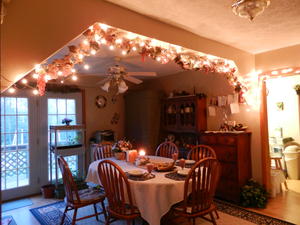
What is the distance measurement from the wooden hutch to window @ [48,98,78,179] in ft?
7.12

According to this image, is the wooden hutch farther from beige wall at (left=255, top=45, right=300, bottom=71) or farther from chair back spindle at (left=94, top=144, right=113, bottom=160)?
chair back spindle at (left=94, top=144, right=113, bottom=160)

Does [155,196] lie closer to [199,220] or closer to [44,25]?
[199,220]

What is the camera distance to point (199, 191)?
2283 millimetres

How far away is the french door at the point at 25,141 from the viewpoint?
4.05 meters

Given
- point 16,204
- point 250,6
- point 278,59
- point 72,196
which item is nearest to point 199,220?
point 72,196

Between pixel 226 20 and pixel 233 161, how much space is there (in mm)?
2202

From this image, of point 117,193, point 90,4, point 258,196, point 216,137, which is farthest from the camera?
point 216,137

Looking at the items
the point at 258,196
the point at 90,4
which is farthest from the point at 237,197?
the point at 90,4

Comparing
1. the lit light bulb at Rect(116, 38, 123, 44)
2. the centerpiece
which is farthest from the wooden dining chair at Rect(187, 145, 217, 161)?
the lit light bulb at Rect(116, 38, 123, 44)

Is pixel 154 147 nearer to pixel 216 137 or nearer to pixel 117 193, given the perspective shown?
pixel 216 137

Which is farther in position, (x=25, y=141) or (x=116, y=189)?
(x=25, y=141)

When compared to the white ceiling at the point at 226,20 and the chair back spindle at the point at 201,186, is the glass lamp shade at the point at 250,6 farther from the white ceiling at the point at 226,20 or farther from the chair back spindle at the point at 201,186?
the chair back spindle at the point at 201,186

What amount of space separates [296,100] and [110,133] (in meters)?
4.41

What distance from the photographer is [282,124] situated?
532 centimetres
